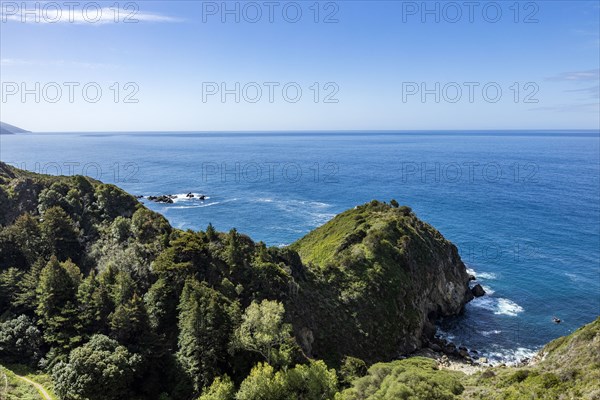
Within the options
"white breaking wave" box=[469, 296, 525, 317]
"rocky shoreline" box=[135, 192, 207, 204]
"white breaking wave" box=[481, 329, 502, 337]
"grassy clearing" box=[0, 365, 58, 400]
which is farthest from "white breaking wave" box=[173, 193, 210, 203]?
"white breaking wave" box=[481, 329, 502, 337]

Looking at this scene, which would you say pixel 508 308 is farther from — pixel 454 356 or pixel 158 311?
pixel 158 311

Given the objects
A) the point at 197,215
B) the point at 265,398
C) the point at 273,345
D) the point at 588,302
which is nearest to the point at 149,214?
the point at 273,345

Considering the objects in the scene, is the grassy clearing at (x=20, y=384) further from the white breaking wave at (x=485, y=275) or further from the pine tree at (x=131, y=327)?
the white breaking wave at (x=485, y=275)

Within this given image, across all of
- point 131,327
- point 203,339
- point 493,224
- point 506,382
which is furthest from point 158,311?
point 493,224

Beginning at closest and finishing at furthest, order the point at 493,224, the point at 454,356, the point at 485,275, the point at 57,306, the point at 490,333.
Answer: the point at 57,306, the point at 454,356, the point at 490,333, the point at 485,275, the point at 493,224

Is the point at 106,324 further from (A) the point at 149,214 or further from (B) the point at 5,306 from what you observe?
(A) the point at 149,214

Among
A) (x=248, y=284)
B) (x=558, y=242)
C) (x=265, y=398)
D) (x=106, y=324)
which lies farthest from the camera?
(x=558, y=242)

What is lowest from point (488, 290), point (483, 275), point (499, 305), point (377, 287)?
point (499, 305)

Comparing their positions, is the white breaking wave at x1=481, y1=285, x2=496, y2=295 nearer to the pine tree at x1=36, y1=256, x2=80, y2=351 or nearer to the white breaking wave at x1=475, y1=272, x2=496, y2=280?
the white breaking wave at x1=475, y1=272, x2=496, y2=280
